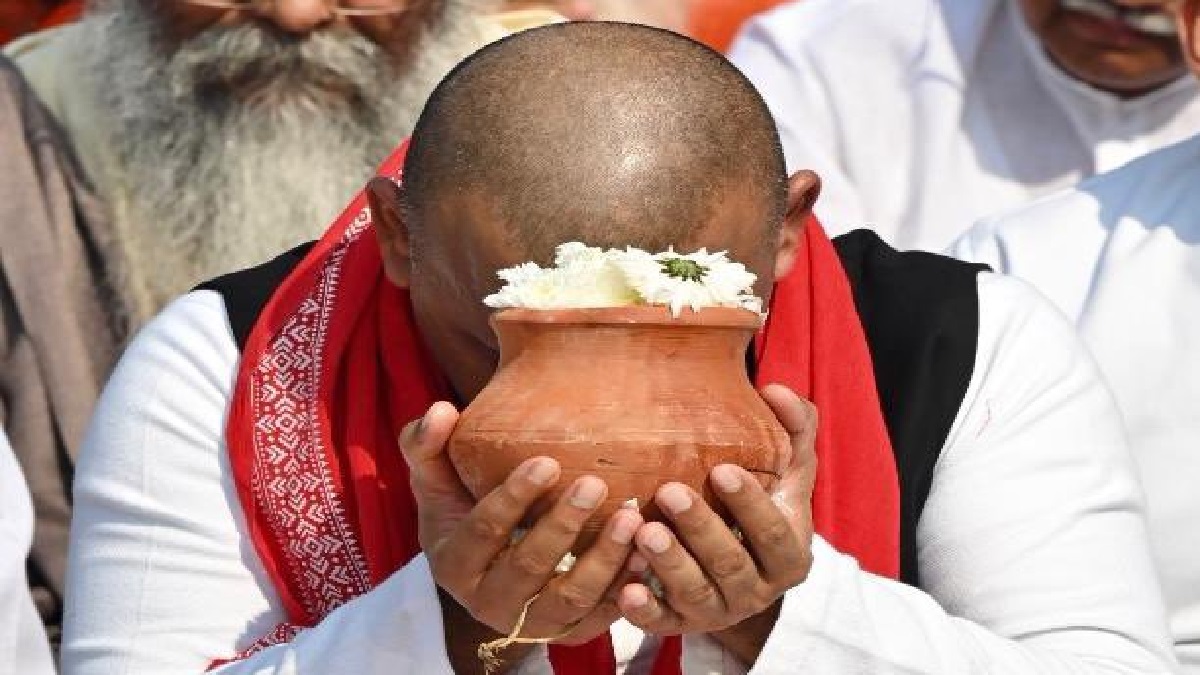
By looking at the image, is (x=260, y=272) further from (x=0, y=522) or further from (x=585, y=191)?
(x=585, y=191)

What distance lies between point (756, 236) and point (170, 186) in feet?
12.3

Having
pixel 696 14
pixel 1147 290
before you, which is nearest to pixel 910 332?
pixel 1147 290

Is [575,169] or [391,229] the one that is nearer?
[575,169]

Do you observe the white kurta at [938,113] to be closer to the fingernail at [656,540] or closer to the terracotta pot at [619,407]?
the terracotta pot at [619,407]

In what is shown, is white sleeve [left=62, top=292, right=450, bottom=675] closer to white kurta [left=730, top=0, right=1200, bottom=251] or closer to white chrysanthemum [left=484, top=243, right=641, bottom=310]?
white chrysanthemum [left=484, top=243, right=641, bottom=310]

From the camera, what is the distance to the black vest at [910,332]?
164 inches

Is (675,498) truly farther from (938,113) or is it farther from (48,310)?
(938,113)

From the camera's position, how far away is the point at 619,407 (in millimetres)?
3354

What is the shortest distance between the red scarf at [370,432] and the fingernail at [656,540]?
77 cm

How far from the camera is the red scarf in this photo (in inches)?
160

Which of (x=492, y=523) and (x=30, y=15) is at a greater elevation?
(x=492, y=523)

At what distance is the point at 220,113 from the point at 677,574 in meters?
4.48

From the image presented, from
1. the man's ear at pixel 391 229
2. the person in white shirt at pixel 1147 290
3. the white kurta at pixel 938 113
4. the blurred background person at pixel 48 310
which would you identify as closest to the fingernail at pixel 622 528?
the man's ear at pixel 391 229

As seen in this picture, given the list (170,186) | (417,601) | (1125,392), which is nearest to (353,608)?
(417,601)
